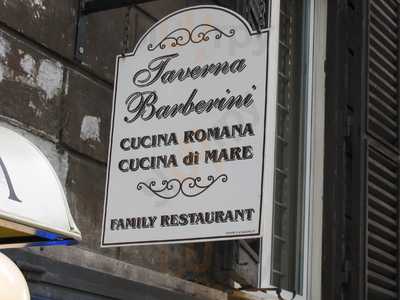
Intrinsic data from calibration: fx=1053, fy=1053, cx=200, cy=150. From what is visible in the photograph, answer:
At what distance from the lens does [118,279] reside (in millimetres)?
4867

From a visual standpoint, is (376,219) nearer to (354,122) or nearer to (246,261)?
(354,122)

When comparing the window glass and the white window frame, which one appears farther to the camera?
the white window frame

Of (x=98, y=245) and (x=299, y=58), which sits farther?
(x=299, y=58)

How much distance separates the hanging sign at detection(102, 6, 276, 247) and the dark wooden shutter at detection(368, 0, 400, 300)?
2216mm

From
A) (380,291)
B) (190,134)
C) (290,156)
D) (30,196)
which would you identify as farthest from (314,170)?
(30,196)

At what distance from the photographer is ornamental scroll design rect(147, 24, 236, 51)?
4.57 m

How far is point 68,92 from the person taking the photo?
195 inches

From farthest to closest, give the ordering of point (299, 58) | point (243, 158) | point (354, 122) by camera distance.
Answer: point (299, 58), point (354, 122), point (243, 158)

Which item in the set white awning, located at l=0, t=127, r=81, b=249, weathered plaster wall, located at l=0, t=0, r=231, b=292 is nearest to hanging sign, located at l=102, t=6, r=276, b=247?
weathered plaster wall, located at l=0, t=0, r=231, b=292

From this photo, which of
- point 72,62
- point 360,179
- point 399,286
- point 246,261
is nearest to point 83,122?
point 72,62

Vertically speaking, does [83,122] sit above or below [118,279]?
above

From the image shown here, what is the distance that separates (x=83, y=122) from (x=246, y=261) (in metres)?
1.50

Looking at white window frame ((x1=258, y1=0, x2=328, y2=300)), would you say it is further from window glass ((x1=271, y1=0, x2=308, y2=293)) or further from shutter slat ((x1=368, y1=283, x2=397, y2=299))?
shutter slat ((x1=368, y1=283, x2=397, y2=299))

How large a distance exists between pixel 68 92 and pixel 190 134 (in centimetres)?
84
